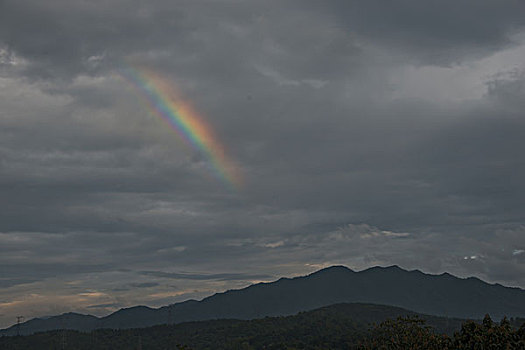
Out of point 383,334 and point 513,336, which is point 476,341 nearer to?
point 513,336

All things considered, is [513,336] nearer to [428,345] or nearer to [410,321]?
[428,345]

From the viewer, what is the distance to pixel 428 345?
86062 mm

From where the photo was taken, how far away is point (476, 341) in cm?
8075

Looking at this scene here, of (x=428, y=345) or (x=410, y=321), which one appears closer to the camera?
(x=428, y=345)

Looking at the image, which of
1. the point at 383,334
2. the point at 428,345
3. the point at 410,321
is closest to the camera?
the point at 428,345

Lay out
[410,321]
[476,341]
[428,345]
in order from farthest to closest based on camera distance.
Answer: [410,321] < [428,345] < [476,341]

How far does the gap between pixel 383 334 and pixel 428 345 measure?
75.6 ft

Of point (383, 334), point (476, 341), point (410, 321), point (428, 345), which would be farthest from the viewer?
point (383, 334)

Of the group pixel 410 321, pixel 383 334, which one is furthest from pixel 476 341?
pixel 383 334

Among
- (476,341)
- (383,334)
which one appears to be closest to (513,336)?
(476,341)

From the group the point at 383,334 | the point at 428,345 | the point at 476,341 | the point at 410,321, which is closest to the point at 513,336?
the point at 476,341

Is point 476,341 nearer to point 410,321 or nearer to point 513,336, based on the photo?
point 513,336

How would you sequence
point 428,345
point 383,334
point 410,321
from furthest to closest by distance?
point 383,334 < point 410,321 < point 428,345

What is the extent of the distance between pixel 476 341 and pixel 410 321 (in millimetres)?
15921
